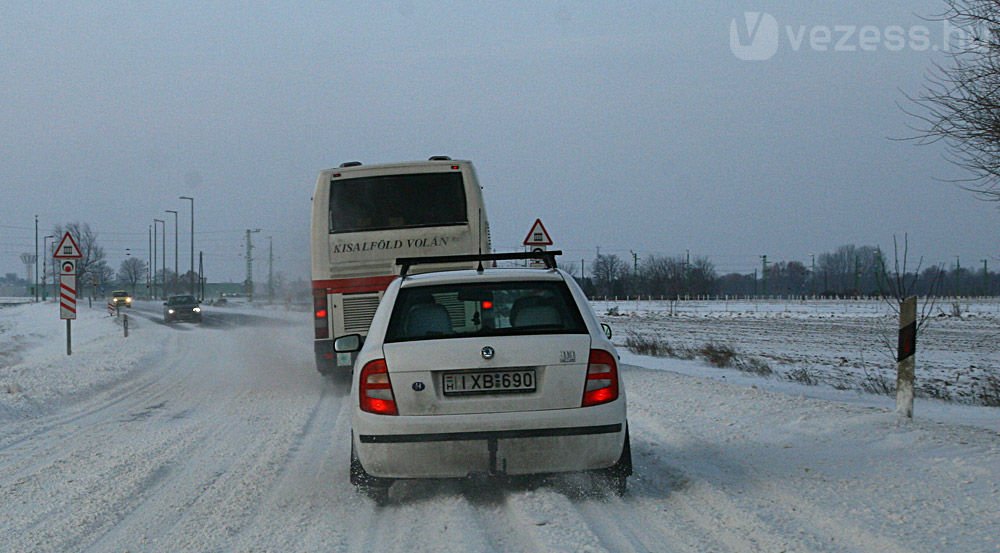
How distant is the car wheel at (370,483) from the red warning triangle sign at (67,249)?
16.0 metres

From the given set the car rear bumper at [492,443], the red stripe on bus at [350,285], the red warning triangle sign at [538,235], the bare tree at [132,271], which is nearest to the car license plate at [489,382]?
the car rear bumper at [492,443]

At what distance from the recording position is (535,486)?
6.42 m

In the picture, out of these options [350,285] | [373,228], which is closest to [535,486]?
[350,285]

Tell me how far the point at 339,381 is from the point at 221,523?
421 inches

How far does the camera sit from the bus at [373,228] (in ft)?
44.2

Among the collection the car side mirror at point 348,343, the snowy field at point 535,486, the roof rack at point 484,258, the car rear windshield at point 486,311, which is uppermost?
the roof rack at point 484,258

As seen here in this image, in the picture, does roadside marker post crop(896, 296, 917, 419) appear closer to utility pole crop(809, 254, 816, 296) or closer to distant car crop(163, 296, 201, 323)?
distant car crop(163, 296, 201, 323)

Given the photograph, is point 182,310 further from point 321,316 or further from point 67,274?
point 321,316

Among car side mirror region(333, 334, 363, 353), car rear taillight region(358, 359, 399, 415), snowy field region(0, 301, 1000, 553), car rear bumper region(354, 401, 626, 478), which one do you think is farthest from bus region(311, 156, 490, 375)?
car rear bumper region(354, 401, 626, 478)

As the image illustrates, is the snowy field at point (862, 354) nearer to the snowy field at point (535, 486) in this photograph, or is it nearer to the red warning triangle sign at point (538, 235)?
the snowy field at point (535, 486)

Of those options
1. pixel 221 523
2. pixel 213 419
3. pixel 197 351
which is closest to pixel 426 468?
pixel 221 523

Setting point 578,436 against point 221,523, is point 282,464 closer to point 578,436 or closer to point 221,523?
point 221,523

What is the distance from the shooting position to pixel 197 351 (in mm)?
26500

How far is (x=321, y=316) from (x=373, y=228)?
5.03ft
